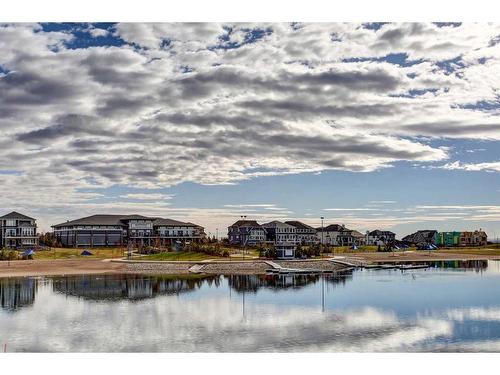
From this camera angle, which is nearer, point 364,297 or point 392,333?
point 392,333

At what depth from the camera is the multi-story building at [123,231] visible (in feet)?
369

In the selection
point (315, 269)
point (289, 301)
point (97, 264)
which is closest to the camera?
point (289, 301)

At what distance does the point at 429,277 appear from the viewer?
6894 centimetres

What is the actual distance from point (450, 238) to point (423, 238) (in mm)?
7444

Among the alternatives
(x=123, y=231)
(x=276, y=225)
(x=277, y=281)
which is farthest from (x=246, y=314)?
(x=276, y=225)

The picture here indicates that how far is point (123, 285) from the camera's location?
57.4 metres

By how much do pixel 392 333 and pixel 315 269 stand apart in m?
42.1

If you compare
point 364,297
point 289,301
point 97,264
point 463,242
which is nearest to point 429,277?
point 364,297

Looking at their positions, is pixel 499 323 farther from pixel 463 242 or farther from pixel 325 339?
pixel 463 242

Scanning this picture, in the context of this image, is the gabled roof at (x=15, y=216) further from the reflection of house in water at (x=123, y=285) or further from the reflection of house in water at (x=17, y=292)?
the reflection of house in water at (x=123, y=285)

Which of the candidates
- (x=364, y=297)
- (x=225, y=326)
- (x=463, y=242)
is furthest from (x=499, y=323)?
(x=463, y=242)

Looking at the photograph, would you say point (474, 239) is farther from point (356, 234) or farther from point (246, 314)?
point (246, 314)

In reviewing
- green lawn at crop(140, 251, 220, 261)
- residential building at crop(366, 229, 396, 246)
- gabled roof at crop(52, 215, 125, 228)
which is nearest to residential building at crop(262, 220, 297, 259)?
gabled roof at crop(52, 215, 125, 228)
